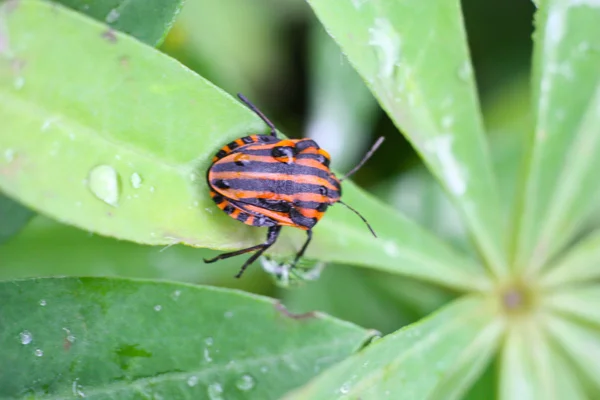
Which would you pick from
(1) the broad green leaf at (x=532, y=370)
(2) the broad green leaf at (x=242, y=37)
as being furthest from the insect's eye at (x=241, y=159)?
(2) the broad green leaf at (x=242, y=37)

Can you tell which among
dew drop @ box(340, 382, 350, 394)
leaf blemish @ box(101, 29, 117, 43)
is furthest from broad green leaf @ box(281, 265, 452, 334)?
leaf blemish @ box(101, 29, 117, 43)

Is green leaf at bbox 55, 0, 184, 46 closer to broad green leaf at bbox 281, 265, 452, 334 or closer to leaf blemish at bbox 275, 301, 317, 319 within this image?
leaf blemish at bbox 275, 301, 317, 319

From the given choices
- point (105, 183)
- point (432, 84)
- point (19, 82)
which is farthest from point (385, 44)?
point (19, 82)

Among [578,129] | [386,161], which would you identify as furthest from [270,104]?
[578,129]

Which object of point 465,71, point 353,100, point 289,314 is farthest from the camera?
point 353,100

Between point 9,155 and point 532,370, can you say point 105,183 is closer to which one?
point 9,155
